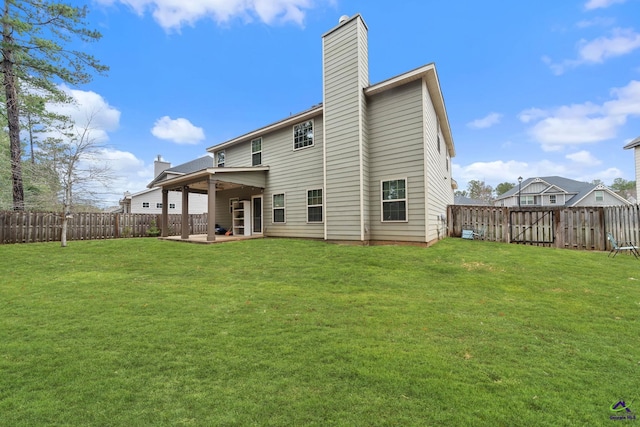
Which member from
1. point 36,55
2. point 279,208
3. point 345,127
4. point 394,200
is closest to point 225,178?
point 279,208

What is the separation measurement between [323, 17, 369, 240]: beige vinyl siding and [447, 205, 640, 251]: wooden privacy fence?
5.22 metres

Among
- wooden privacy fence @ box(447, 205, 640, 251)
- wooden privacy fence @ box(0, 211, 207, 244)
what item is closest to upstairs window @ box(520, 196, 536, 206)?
wooden privacy fence @ box(447, 205, 640, 251)

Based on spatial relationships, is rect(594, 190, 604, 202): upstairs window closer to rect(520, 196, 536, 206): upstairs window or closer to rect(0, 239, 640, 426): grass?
rect(520, 196, 536, 206): upstairs window

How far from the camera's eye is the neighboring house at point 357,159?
28.9ft

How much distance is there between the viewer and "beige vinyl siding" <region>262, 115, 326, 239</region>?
442 inches

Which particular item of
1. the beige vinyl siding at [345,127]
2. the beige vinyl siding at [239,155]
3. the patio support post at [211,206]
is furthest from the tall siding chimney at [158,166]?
the beige vinyl siding at [345,127]

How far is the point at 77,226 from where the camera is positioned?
13.6m

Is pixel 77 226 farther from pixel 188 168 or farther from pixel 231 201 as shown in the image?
pixel 188 168

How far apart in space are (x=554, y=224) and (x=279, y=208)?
1112 cm

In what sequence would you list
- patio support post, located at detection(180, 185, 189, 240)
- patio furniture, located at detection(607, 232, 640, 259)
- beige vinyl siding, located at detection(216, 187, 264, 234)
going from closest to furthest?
patio furniture, located at detection(607, 232, 640, 259)
patio support post, located at detection(180, 185, 189, 240)
beige vinyl siding, located at detection(216, 187, 264, 234)

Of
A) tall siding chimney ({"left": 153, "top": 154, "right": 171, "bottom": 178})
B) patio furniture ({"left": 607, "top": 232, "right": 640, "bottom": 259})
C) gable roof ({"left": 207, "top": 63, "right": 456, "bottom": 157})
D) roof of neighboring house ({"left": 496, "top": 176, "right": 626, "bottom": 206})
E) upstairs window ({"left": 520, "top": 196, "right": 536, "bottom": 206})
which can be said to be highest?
tall siding chimney ({"left": 153, "top": 154, "right": 171, "bottom": 178})

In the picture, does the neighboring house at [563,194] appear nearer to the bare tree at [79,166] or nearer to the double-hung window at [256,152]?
the double-hung window at [256,152]

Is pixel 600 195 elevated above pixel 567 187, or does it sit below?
below

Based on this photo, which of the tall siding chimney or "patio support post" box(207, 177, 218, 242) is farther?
the tall siding chimney
